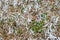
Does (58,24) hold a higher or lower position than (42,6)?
lower

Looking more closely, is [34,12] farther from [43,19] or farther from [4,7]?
[4,7]

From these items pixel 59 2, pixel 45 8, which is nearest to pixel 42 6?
pixel 45 8

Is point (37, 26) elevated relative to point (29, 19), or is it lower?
lower

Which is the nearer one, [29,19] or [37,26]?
[37,26]

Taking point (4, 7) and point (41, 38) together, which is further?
point (4, 7)
